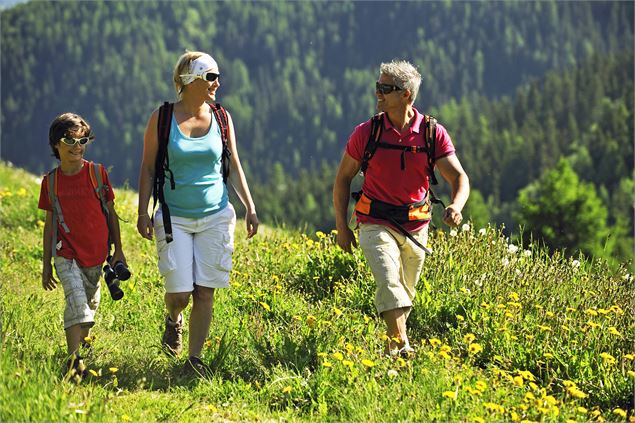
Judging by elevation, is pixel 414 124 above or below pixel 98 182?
above

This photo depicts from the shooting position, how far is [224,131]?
6.06 metres

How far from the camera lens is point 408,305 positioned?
6.07 m

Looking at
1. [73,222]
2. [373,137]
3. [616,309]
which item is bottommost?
[616,309]

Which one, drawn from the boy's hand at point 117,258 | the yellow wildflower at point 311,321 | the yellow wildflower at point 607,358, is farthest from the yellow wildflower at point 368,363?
the boy's hand at point 117,258

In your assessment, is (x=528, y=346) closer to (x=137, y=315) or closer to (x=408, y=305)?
(x=408, y=305)

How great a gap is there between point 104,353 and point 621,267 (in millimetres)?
4066

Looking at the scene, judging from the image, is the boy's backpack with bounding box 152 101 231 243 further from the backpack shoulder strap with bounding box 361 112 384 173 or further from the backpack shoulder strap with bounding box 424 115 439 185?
the backpack shoulder strap with bounding box 424 115 439 185

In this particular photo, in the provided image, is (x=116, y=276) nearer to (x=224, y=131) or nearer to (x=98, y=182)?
(x=98, y=182)

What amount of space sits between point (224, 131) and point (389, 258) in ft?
4.44

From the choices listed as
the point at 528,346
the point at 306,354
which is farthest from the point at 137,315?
the point at 528,346

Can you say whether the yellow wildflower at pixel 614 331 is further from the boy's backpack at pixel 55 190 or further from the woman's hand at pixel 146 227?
the boy's backpack at pixel 55 190

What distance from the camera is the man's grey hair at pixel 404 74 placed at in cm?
604

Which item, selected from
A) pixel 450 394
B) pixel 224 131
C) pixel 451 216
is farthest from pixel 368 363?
pixel 224 131

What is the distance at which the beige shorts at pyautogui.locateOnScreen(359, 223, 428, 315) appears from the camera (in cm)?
605
